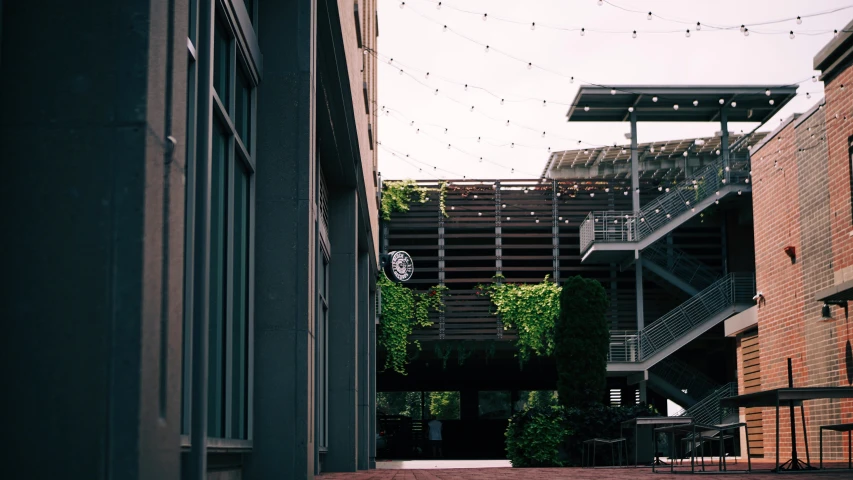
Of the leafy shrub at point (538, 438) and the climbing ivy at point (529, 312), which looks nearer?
the leafy shrub at point (538, 438)

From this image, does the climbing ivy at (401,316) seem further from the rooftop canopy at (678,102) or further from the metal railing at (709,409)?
the metal railing at (709,409)

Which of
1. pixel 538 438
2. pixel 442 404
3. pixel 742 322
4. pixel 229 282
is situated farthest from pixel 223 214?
pixel 442 404

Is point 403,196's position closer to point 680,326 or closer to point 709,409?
point 680,326

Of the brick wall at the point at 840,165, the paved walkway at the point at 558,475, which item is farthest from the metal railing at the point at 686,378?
the paved walkway at the point at 558,475

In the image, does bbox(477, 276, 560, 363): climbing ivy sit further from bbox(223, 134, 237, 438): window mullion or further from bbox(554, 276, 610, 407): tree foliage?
bbox(223, 134, 237, 438): window mullion

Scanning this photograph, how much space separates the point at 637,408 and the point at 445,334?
9.45 m

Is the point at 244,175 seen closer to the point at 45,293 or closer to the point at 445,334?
the point at 45,293

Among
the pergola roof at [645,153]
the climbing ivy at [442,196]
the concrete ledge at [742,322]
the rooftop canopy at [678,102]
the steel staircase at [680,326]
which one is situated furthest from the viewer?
the pergola roof at [645,153]

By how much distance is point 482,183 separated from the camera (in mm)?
29672

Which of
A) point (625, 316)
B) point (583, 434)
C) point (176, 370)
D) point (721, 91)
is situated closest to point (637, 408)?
point (583, 434)

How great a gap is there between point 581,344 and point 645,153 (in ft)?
35.8

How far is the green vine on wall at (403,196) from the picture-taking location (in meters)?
28.9

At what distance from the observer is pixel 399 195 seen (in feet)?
95.6

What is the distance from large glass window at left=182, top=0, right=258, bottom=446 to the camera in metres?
4.52
